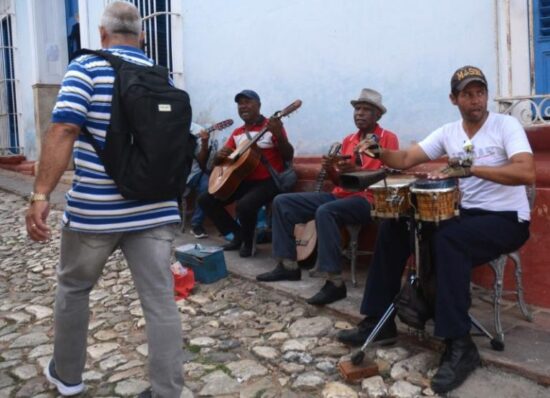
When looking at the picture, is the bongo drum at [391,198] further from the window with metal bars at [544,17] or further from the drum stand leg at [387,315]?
the window with metal bars at [544,17]

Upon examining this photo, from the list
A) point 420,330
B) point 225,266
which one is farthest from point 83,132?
point 225,266

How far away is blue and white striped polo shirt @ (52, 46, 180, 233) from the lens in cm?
247

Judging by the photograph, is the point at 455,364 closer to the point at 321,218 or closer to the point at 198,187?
the point at 321,218

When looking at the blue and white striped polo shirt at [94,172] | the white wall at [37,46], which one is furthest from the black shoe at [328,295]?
the white wall at [37,46]

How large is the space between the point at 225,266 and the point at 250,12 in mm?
2926

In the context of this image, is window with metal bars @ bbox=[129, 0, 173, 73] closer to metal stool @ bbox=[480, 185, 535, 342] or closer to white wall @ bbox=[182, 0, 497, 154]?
white wall @ bbox=[182, 0, 497, 154]

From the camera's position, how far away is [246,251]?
5461 mm

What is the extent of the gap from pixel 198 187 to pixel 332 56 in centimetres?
204

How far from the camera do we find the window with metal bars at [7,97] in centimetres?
Answer: 1292

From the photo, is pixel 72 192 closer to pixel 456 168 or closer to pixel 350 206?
pixel 456 168

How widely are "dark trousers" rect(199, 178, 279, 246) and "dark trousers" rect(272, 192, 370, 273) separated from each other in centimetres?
62

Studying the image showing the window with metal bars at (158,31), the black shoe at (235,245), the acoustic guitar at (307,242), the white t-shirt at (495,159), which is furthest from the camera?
the window with metal bars at (158,31)

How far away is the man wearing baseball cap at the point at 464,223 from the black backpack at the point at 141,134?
132 cm

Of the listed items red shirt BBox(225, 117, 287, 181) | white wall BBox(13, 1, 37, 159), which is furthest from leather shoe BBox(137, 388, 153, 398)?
white wall BBox(13, 1, 37, 159)
